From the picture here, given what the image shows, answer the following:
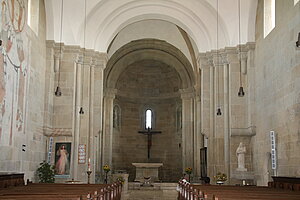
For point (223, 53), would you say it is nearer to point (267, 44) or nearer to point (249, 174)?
point (267, 44)

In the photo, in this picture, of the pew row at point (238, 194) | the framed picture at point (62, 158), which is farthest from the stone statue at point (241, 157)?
the framed picture at point (62, 158)

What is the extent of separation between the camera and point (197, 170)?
26.9m

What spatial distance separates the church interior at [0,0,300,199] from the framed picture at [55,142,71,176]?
4 cm

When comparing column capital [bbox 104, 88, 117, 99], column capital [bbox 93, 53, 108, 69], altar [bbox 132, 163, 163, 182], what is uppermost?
column capital [bbox 93, 53, 108, 69]

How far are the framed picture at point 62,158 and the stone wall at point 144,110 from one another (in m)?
11.8

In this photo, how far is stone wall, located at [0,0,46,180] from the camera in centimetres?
1299

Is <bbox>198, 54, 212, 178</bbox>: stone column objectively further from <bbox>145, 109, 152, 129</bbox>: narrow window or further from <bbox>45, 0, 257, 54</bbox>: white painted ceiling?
<bbox>145, 109, 152, 129</bbox>: narrow window

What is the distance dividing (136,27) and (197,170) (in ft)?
32.5

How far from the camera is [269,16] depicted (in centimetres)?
1739

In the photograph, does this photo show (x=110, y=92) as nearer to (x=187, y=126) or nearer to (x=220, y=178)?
(x=187, y=126)

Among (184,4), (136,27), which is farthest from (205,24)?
(136,27)

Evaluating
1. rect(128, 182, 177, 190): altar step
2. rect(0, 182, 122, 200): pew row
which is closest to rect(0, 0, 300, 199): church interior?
rect(128, 182, 177, 190): altar step

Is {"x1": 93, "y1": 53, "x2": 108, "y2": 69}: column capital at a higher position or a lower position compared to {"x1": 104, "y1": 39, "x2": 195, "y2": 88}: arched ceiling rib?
lower

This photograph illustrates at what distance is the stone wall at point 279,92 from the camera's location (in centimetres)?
1378
